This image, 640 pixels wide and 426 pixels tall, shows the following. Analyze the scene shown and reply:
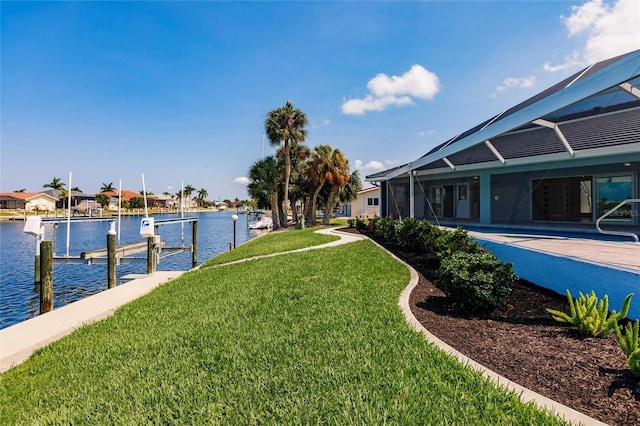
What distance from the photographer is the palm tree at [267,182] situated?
31.8 metres

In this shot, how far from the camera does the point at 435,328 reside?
428cm

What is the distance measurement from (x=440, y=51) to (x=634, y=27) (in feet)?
21.5

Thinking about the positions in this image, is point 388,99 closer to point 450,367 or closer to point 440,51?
point 440,51

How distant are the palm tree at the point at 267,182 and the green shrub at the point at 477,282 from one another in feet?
90.2

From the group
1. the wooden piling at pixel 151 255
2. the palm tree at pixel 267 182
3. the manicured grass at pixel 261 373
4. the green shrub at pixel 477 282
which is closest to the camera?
the manicured grass at pixel 261 373

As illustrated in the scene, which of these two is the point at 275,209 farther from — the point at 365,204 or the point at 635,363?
the point at 635,363

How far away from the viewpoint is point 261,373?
327 centimetres

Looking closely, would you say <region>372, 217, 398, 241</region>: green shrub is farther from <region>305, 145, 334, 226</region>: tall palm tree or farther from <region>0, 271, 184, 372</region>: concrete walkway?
<region>305, 145, 334, 226</region>: tall palm tree

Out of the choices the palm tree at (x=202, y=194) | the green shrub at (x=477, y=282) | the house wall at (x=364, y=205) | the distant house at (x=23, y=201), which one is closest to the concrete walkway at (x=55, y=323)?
the green shrub at (x=477, y=282)

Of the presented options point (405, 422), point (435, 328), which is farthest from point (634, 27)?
point (405, 422)

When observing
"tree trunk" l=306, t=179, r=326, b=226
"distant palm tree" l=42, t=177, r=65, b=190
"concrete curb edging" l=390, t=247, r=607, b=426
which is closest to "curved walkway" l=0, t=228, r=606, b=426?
"concrete curb edging" l=390, t=247, r=607, b=426

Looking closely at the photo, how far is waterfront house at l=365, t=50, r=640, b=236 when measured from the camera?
8.35 metres

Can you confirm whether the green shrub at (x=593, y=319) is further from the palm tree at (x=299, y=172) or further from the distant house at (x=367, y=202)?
the distant house at (x=367, y=202)

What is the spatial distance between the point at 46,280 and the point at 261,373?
31.6 ft
